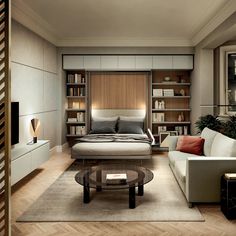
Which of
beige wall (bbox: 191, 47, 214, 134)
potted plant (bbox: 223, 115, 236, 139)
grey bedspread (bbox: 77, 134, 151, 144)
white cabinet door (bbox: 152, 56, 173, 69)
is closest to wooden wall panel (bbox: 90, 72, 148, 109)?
white cabinet door (bbox: 152, 56, 173, 69)

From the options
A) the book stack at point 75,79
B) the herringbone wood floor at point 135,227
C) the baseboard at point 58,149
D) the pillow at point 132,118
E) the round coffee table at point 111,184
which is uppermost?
the book stack at point 75,79

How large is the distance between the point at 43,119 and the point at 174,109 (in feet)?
11.2

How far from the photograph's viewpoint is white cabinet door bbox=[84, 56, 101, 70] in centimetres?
703

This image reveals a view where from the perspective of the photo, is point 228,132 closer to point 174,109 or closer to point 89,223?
point 174,109

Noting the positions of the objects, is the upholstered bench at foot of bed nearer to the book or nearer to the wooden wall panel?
the book

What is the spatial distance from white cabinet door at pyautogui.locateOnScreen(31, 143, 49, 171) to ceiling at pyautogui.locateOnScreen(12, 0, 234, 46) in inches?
89.6

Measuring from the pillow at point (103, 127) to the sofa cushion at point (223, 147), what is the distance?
117 inches

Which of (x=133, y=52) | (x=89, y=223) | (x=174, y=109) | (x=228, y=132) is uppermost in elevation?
(x=133, y=52)

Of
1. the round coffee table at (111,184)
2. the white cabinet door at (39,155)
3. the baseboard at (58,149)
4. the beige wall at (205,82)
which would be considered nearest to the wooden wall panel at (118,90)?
the baseboard at (58,149)

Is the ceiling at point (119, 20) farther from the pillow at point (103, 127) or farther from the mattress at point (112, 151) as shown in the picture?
the mattress at point (112, 151)

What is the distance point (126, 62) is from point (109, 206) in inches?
175

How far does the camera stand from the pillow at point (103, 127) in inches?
260

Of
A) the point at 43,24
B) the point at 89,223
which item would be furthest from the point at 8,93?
the point at 43,24

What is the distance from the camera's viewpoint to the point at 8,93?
2.12 meters
